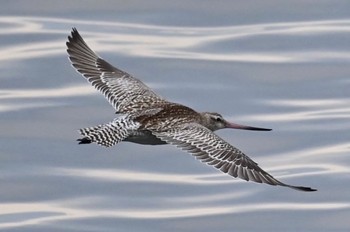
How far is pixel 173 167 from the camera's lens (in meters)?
21.6

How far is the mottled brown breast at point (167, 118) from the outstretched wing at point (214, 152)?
12cm

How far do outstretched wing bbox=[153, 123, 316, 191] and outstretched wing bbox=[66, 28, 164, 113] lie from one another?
143 cm

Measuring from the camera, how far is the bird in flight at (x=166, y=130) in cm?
1461

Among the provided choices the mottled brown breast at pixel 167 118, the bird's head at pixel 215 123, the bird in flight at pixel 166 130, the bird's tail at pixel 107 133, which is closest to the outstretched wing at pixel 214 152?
the bird in flight at pixel 166 130

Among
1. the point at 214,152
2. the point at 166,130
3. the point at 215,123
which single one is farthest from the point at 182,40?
the point at 214,152

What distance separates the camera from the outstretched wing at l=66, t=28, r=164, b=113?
1666 cm

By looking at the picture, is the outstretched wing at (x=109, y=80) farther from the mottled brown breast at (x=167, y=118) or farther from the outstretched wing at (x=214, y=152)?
the outstretched wing at (x=214, y=152)

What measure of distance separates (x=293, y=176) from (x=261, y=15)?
26.4 feet

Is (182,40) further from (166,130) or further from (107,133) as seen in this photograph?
(107,133)

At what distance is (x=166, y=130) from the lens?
15.1 metres

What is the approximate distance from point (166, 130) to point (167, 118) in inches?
12.8

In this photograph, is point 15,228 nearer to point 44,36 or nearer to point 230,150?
point 230,150

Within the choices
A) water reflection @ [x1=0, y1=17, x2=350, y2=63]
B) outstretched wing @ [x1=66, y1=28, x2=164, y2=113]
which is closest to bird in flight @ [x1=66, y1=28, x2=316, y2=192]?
outstretched wing @ [x1=66, y1=28, x2=164, y2=113]

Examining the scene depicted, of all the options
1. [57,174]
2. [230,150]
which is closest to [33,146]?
[57,174]
